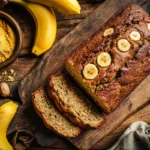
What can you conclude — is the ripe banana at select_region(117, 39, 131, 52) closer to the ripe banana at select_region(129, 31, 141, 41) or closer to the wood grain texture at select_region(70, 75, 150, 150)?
the ripe banana at select_region(129, 31, 141, 41)

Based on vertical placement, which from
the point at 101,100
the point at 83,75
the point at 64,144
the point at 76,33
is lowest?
the point at 64,144

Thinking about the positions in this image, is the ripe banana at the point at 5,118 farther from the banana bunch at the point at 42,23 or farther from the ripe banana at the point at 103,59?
the ripe banana at the point at 103,59

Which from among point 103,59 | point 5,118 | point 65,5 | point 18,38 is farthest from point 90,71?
point 5,118

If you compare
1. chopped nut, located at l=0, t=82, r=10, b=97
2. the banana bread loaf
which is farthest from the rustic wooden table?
the banana bread loaf

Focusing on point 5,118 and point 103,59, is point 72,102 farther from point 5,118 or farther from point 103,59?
point 5,118

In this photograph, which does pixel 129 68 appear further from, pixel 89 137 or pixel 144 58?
pixel 89 137

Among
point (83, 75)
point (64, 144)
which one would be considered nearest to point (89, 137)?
point (64, 144)
